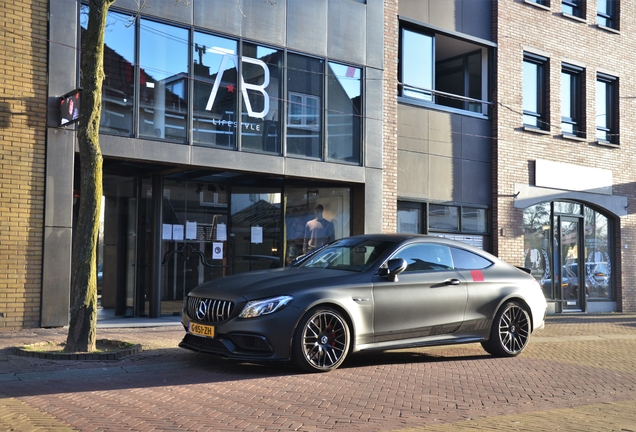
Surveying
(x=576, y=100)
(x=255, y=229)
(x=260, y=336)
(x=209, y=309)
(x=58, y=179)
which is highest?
(x=576, y=100)

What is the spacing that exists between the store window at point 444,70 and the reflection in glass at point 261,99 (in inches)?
147

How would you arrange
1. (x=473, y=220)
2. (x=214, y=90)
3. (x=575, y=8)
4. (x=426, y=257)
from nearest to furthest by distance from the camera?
(x=426, y=257), (x=214, y=90), (x=473, y=220), (x=575, y=8)

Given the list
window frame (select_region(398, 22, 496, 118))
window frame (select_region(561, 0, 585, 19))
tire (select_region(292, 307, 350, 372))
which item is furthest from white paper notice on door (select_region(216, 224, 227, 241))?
window frame (select_region(561, 0, 585, 19))

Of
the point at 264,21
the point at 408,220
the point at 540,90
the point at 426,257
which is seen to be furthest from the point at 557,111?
the point at 426,257

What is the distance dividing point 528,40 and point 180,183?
10508 mm

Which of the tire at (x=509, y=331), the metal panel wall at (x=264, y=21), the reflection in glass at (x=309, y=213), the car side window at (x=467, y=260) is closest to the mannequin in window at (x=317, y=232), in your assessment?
the reflection in glass at (x=309, y=213)

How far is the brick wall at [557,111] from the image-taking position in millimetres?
19031

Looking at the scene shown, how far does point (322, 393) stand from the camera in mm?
7043

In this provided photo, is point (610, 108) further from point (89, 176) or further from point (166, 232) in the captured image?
point (89, 176)

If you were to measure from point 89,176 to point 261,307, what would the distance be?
283 cm

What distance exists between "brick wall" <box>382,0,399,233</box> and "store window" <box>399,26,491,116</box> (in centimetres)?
61

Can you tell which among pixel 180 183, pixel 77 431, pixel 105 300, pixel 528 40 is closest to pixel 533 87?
pixel 528 40

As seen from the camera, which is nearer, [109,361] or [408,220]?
[109,361]

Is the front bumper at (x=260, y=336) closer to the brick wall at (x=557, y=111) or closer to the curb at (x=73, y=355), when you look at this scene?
the curb at (x=73, y=355)
